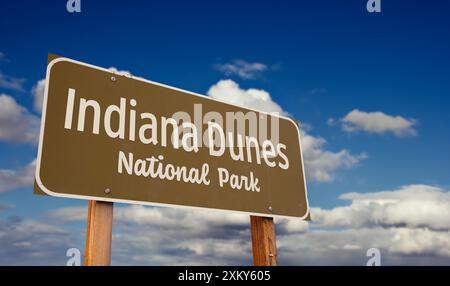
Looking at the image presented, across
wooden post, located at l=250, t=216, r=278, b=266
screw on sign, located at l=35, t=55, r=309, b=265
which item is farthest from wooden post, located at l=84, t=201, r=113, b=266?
wooden post, located at l=250, t=216, r=278, b=266

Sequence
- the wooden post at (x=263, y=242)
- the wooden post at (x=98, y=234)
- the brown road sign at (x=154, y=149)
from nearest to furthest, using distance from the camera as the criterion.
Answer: the wooden post at (x=98, y=234) < the brown road sign at (x=154, y=149) < the wooden post at (x=263, y=242)

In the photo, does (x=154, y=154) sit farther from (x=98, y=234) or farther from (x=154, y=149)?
(x=98, y=234)

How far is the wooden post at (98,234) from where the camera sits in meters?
2.97

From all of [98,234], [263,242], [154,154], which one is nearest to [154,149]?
[154,154]

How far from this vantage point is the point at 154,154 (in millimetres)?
3479

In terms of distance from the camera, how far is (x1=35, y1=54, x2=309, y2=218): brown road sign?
3.09 metres

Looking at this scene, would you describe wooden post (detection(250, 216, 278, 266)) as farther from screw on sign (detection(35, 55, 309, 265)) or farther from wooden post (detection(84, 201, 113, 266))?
wooden post (detection(84, 201, 113, 266))

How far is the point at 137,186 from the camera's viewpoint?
3305mm

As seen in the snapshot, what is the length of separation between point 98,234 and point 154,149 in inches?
32.9

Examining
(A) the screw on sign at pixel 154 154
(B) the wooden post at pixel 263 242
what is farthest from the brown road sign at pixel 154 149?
(B) the wooden post at pixel 263 242

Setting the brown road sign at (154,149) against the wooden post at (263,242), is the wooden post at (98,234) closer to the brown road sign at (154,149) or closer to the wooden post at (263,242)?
the brown road sign at (154,149)
